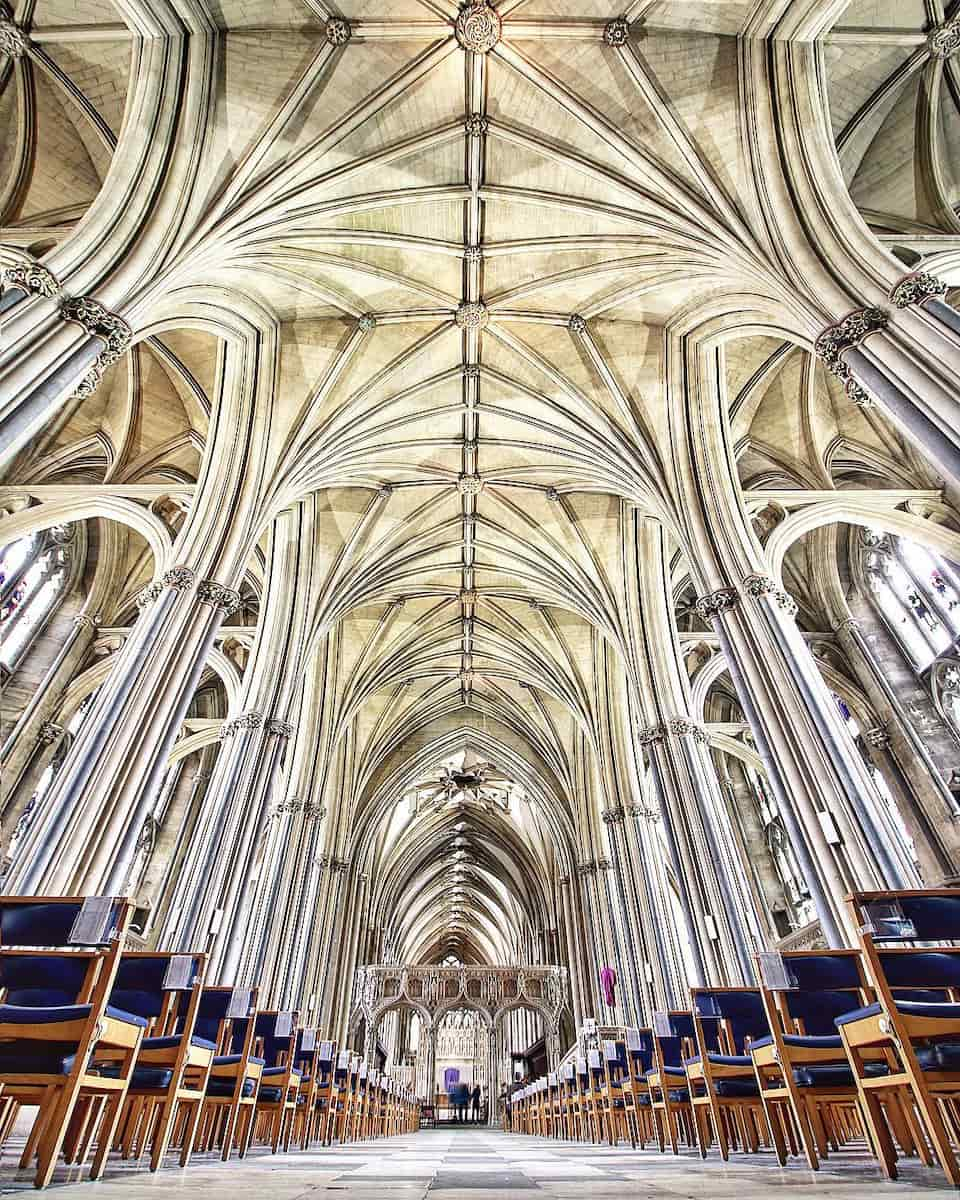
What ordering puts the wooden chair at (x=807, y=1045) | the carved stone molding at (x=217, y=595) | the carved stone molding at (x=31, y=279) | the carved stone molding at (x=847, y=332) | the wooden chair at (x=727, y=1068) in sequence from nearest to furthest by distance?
the wooden chair at (x=807, y=1045), the wooden chair at (x=727, y=1068), the carved stone molding at (x=31, y=279), the carved stone molding at (x=847, y=332), the carved stone molding at (x=217, y=595)

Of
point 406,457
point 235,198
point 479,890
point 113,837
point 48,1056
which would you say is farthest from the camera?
point 479,890

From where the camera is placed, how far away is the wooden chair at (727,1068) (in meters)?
5.74

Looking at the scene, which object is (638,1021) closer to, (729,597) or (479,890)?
(729,597)

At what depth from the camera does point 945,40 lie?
10.8 m

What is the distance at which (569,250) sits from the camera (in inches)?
529

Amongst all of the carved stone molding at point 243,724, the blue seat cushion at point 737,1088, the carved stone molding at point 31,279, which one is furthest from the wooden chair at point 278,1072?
the carved stone molding at point 31,279

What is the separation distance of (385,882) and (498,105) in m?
32.0

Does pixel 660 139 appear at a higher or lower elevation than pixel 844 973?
higher

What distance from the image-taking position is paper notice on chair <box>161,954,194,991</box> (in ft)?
15.8

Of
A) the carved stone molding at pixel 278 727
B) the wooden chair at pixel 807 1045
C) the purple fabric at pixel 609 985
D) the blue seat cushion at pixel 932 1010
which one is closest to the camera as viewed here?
the blue seat cushion at pixel 932 1010

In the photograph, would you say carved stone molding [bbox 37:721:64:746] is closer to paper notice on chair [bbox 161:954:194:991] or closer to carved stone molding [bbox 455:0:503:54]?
paper notice on chair [bbox 161:954:194:991]

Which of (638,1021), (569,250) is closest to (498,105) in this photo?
(569,250)

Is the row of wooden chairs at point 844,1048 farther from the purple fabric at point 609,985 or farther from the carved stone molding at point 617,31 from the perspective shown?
the carved stone molding at point 617,31

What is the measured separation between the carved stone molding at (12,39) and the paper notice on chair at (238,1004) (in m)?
14.0
